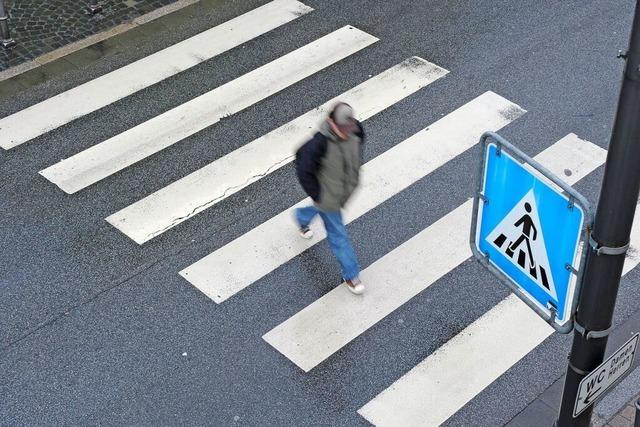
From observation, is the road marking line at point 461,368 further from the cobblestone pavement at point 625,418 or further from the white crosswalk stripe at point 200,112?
the white crosswalk stripe at point 200,112

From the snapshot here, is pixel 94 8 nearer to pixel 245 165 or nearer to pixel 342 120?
pixel 245 165

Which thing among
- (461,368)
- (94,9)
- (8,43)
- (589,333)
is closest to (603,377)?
(589,333)

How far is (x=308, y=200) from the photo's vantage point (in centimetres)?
962

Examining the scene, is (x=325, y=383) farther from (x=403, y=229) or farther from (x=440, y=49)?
(x=440, y=49)

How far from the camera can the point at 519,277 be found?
5742 mm

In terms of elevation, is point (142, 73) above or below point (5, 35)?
below

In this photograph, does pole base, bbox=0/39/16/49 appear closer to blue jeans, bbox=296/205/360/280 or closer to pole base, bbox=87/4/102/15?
pole base, bbox=87/4/102/15

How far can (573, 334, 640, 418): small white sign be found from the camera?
212 inches

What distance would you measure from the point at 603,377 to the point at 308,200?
4.56 m

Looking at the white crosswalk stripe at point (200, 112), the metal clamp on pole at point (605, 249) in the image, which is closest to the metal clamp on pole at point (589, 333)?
the metal clamp on pole at point (605, 249)

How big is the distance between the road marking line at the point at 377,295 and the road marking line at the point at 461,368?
0.12 m

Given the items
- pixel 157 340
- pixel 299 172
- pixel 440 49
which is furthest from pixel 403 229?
pixel 440 49

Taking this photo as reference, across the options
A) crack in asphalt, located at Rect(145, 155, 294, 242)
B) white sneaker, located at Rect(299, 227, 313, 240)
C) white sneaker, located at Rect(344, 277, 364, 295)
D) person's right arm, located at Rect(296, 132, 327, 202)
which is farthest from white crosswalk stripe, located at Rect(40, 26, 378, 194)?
white sneaker, located at Rect(344, 277, 364, 295)

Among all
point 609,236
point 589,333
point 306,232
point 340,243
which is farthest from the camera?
point 306,232
